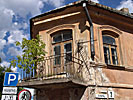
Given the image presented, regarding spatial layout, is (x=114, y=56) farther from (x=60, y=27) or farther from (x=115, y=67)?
(x=60, y=27)

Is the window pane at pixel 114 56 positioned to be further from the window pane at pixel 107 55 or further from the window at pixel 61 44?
the window at pixel 61 44

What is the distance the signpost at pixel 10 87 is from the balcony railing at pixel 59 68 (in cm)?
181

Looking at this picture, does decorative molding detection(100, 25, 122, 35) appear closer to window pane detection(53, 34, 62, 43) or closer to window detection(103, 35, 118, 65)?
window detection(103, 35, 118, 65)

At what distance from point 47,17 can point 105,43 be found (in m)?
3.52

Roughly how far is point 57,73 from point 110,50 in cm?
310

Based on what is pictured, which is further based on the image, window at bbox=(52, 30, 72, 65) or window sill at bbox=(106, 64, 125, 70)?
window at bbox=(52, 30, 72, 65)

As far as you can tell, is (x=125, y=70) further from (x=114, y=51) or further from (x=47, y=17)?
(x=47, y=17)

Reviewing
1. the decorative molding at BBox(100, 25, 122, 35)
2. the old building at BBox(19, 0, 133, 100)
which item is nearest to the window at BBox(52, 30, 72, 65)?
the old building at BBox(19, 0, 133, 100)

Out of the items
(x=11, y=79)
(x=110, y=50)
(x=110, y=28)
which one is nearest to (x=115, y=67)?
(x=110, y=50)

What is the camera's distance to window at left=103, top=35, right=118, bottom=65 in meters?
8.69

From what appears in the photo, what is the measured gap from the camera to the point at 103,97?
757cm

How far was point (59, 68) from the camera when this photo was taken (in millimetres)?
8422

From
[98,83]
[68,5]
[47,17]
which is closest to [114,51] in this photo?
[98,83]

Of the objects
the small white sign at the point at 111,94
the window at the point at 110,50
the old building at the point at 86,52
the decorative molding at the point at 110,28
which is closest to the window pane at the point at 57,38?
the old building at the point at 86,52
